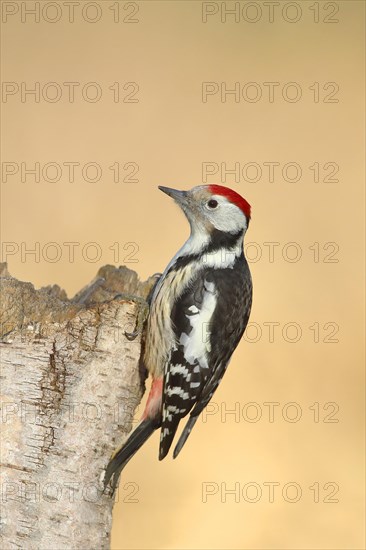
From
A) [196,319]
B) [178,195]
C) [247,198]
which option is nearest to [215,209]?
[178,195]

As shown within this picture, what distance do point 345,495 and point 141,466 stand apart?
116 centimetres

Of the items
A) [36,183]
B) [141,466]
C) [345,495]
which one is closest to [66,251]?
[36,183]

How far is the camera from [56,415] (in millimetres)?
2918

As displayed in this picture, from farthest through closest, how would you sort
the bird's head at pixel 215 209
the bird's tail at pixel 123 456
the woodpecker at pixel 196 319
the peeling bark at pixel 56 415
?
the bird's head at pixel 215 209, the woodpecker at pixel 196 319, the bird's tail at pixel 123 456, the peeling bark at pixel 56 415

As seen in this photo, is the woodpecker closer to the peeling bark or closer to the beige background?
the peeling bark

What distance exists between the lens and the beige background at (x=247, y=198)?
505 centimetres

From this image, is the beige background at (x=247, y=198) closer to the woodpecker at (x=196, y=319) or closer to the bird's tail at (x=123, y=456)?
the woodpecker at (x=196, y=319)

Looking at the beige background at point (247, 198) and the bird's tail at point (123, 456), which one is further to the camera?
the beige background at point (247, 198)

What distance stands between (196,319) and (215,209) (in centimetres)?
50

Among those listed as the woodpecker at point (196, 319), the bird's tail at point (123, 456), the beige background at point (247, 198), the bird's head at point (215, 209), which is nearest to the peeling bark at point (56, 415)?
the bird's tail at point (123, 456)

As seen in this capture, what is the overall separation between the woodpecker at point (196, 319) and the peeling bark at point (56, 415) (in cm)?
33

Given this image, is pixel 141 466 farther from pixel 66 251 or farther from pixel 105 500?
pixel 105 500

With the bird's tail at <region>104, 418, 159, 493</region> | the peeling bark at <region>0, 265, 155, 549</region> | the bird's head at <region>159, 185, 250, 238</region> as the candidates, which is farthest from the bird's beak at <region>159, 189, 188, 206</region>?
the bird's tail at <region>104, 418, 159, 493</region>

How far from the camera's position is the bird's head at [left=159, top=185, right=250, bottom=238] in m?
3.72
